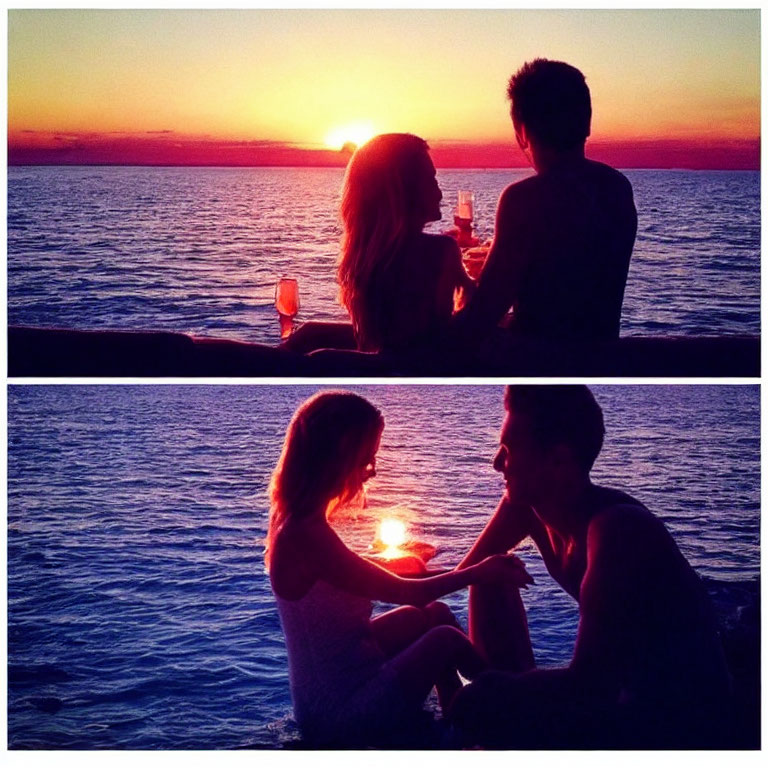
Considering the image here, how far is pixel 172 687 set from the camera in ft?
12.1

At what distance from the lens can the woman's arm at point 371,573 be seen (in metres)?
A: 2.28

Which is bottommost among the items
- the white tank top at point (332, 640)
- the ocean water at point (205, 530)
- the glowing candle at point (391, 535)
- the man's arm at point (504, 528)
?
the ocean water at point (205, 530)

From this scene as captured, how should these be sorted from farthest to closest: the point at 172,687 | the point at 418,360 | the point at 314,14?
the point at 314,14, the point at 172,687, the point at 418,360

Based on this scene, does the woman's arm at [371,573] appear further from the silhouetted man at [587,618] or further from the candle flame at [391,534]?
the candle flame at [391,534]

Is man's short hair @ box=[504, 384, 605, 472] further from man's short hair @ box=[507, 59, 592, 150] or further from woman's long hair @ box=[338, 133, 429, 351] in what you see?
man's short hair @ box=[507, 59, 592, 150]

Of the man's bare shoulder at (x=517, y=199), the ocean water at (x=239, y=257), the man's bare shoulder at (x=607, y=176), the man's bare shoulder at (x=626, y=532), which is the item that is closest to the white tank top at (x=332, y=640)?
the man's bare shoulder at (x=626, y=532)

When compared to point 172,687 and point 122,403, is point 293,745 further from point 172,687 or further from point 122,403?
point 122,403

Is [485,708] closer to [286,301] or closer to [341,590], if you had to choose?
[341,590]

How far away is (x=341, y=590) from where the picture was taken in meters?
2.30

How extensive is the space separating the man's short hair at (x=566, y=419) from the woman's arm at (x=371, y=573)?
0.28 metres

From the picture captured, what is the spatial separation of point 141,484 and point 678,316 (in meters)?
8.05

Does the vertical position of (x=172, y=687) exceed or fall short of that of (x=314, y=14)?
it falls short
